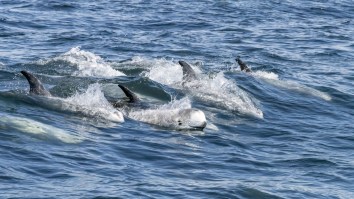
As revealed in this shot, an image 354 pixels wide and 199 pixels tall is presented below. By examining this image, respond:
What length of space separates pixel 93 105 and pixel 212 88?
14.3 ft

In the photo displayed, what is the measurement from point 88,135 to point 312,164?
4.77 meters

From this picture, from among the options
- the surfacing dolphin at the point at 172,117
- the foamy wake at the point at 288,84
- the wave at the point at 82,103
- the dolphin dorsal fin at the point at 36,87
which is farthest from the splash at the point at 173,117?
the foamy wake at the point at 288,84

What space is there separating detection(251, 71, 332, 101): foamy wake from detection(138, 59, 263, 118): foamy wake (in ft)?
5.64

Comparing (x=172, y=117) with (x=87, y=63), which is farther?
(x=87, y=63)

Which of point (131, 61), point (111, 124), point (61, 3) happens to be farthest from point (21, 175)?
point (61, 3)

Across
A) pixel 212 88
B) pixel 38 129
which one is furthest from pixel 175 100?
pixel 38 129

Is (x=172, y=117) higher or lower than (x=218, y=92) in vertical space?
higher

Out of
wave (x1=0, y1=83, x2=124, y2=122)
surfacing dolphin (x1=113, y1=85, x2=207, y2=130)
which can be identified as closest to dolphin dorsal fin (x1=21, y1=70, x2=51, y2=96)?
wave (x1=0, y1=83, x2=124, y2=122)

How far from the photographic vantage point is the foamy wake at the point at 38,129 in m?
17.7

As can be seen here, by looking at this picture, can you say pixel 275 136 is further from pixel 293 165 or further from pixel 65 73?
Answer: pixel 65 73

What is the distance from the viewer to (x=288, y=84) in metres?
26.1

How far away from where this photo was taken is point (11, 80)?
78.4 ft

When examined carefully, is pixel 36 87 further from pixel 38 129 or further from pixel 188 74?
pixel 188 74

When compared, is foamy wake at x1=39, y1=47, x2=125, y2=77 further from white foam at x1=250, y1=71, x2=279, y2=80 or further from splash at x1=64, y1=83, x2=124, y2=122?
white foam at x1=250, y1=71, x2=279, y2=80
